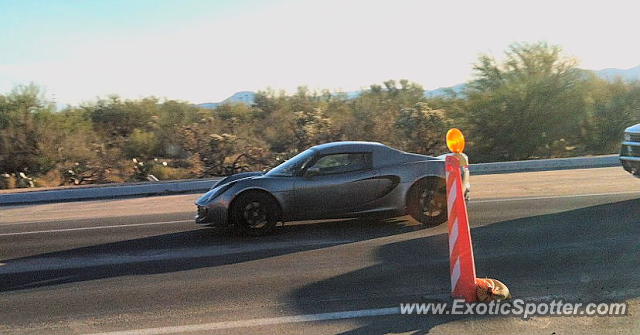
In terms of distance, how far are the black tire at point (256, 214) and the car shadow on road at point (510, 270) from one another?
1979 millimetres

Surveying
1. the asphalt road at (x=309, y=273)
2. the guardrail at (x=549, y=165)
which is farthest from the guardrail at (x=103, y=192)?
the guardrail at (x=549, y=165)

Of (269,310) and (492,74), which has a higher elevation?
(492,74)

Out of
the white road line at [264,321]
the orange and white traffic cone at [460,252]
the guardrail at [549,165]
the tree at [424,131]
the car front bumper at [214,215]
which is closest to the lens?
the white road line at [264,321]

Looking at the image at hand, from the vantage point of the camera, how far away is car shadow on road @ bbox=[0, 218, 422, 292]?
7.50 m

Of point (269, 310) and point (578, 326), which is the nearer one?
point (578, 326)

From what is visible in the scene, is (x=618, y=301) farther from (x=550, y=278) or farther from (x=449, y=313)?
(x=449, y=313)

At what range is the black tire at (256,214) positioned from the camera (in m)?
9.14

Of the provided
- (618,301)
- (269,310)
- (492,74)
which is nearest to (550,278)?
(618,301)

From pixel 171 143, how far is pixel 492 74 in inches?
548

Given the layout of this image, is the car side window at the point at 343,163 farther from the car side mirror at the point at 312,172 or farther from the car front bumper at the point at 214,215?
the car front bumper at the point at 214,215

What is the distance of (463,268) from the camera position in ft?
18.2

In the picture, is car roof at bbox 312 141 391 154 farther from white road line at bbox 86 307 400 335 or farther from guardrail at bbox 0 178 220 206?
guardrail at bbox 0 178 220 206

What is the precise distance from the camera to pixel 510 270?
6688 mm

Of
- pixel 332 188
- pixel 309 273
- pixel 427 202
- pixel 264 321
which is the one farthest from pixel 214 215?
pixel 264 321
